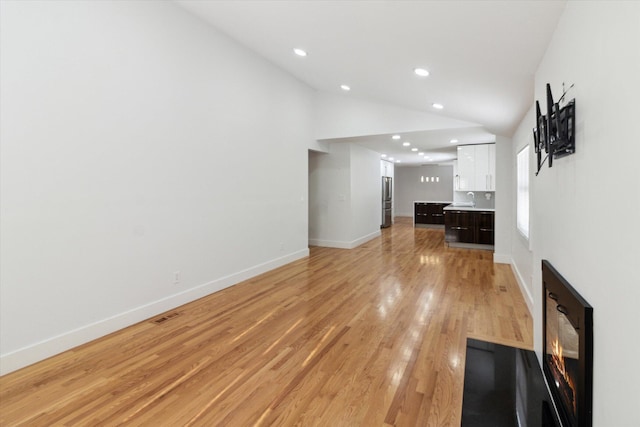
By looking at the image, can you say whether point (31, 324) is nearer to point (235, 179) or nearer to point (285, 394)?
point (285, 394)

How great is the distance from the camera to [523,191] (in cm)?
446

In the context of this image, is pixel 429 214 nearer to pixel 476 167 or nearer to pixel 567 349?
pixel 476 167

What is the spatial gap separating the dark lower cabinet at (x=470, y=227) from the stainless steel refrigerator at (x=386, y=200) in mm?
3367

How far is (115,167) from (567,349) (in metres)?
3.73

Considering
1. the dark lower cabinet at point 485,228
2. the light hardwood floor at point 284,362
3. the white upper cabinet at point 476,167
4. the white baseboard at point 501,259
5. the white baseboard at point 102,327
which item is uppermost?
the white upper cabinet at point 476,167

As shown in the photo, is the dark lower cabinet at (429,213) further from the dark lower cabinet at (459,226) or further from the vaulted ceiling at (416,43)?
the vaulted ceiling at (416,43)

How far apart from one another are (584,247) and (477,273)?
4.28m

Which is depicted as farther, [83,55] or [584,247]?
[83,55]

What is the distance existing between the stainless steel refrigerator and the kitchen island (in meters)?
3.34

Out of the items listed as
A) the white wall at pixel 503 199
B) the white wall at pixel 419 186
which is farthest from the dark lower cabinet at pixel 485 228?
the white wall at pixel 419 186

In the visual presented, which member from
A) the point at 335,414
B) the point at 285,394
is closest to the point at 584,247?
the point at 335,414

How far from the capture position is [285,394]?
7.04 feet

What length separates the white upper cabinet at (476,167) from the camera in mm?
7359

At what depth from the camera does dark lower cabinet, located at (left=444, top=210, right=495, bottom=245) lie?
7238 millimetres
